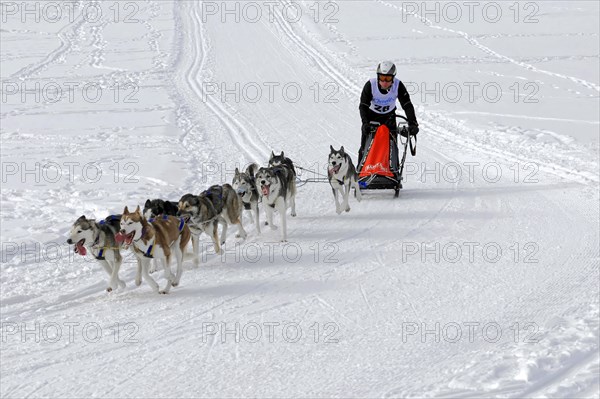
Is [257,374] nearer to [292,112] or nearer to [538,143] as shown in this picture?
[538,143]

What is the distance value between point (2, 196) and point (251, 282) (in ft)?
16.5

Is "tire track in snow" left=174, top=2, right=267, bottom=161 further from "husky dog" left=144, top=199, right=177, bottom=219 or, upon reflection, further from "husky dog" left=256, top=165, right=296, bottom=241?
"husky dog" left=144, top=199, right=177, bottom=219

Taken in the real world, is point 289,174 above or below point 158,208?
above

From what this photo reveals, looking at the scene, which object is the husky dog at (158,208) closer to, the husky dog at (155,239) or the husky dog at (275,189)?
the husky dog at (155,239)

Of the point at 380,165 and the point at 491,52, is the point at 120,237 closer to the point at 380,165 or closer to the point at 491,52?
the point at 380,165

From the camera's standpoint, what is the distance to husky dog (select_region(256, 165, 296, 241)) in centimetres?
854

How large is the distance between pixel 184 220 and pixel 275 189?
1.46 m

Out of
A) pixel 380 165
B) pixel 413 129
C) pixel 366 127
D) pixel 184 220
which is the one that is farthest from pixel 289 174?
pixel 413 129

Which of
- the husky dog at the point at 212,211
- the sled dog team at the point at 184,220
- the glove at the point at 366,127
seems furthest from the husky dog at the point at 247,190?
the glove at the point at 366,127

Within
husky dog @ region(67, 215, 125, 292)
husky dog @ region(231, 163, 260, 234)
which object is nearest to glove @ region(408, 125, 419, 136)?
husky dog @ region(231, 163, 260, 234)

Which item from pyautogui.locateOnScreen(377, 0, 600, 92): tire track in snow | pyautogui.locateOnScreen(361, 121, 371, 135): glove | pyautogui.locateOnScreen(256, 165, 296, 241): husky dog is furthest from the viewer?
pyautogui.locateOnScreen(377, 0, 600, 92): tire track in snow

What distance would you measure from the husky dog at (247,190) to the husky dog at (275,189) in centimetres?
15

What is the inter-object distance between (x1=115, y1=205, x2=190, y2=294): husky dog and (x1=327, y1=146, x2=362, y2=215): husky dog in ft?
8.89

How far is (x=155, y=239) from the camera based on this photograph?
690cm
